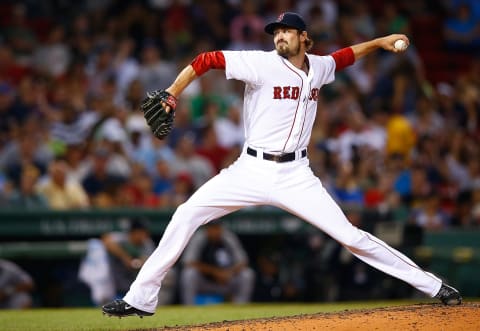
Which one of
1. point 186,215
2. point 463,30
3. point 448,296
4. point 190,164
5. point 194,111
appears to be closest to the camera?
point 186,215

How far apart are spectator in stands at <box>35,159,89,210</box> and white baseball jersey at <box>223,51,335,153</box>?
487cm

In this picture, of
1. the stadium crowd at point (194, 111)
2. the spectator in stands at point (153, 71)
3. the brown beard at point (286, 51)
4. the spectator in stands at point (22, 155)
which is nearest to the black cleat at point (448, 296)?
the brown beard at point (286, 51)

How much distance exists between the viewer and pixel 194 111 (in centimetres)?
1314

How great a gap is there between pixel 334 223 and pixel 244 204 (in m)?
0.59

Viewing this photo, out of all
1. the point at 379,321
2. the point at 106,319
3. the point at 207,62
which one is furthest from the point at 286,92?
the point at 106,319

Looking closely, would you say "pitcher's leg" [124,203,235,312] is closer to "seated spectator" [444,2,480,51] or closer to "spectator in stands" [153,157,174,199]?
"spectator in stands" [153,157,174,199]

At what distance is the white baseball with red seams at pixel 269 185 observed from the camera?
6102 millimetres

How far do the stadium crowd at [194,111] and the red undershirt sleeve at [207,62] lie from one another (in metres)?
4.95

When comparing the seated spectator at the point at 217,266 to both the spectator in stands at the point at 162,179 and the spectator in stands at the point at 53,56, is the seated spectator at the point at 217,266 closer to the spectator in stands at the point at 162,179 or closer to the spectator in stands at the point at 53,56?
the spectator in stands at the point at 162,179

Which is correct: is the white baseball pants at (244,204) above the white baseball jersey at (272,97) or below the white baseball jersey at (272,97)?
below

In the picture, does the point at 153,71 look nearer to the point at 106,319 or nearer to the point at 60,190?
the point at 60,190

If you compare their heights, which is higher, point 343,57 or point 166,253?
point 343,57

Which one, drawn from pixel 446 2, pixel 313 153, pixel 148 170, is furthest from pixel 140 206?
pixel 446 2

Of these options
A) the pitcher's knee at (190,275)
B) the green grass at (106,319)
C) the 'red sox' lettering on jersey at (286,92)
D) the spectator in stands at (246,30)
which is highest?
the spectator in stands at (246,30)
